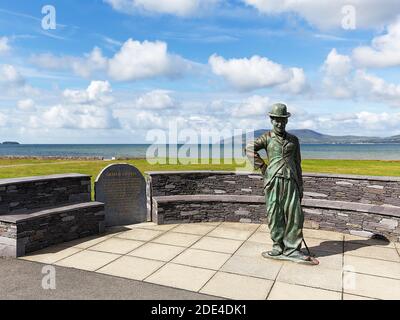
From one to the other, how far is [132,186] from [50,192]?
7.17ft

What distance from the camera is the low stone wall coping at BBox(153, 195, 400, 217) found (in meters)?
7.68

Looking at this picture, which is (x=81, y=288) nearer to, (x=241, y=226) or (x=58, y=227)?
(x=58, y=227)

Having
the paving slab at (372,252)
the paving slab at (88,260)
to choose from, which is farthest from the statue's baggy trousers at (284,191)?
the paving slab at (88,260)

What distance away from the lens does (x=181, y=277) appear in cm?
550

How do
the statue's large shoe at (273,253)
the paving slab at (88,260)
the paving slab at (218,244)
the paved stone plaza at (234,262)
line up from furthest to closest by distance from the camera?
the paving slab at (218,244) → the statue's large shoe at (273,253) → the paving slab at (88,260) → the paved stone plaza at (234,262)

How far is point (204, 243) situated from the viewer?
24.2 feet

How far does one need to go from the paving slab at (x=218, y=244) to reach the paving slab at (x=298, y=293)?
6.29 feet

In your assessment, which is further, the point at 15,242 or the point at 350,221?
the point at 350,221

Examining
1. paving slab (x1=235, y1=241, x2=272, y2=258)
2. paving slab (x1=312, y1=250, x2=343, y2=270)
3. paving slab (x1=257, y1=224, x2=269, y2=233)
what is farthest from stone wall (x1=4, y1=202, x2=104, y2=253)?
paving slab (x1=312, y1=250, x2=343, y2=270)

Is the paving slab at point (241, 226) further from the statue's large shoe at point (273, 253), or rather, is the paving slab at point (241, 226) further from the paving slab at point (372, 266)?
the paving slab at point (372, 266)

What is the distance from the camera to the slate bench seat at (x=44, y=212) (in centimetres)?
654

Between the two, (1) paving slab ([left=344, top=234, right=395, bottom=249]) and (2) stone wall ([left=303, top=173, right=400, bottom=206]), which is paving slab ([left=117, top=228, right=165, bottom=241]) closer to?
(2) stone wall ([left=303, top=173, right=400, bottom=206])
